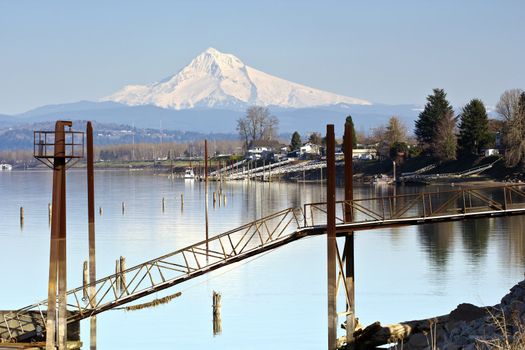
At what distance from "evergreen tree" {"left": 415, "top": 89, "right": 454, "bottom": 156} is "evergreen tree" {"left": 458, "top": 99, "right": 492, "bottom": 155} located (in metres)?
10.2

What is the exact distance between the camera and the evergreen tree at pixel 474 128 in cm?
14938

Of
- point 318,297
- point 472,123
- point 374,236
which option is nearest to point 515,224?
point 374,236

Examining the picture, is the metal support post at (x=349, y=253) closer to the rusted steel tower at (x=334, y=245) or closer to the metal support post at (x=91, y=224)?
the rusted steel tower at (x=334, y=245)

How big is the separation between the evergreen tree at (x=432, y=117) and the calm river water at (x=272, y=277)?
75.5 m

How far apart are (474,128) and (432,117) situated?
14280 mm

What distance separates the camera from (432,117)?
542ft

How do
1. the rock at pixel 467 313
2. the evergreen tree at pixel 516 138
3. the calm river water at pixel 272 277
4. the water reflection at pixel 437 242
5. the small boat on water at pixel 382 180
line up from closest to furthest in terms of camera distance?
the rock at pixel 467 313 → the calm river water at pixel 272 277 → the water reflection at pixel 437 242 → the evergreen tree at pixel 516 138 → the small boat on water at pixel 382 180

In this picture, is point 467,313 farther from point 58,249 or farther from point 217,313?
point 217,313

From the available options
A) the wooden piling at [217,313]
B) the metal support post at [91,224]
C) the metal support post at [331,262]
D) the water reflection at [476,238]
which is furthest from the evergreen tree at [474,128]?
the metal support post at [331,262]

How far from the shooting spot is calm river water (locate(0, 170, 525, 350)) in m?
42.0

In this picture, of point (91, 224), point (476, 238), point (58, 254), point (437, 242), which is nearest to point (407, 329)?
point (58, 254)

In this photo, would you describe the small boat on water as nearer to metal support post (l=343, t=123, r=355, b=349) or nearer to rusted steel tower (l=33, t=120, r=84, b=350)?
metal support post (l=343, t=123, r=355, b=349)

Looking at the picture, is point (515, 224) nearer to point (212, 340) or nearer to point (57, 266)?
point (212, 340)

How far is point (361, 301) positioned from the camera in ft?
154
